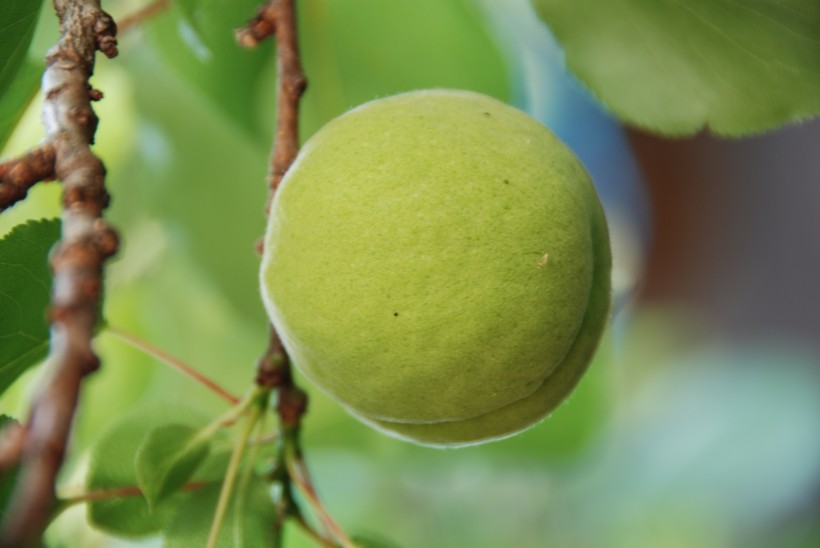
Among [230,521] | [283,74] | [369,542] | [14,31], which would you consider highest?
[14,31]

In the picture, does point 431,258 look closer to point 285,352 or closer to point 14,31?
point 285,352

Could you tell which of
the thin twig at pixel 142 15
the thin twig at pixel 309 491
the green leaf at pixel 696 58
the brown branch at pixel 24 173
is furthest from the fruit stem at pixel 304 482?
the thin twig at pixel 142 15

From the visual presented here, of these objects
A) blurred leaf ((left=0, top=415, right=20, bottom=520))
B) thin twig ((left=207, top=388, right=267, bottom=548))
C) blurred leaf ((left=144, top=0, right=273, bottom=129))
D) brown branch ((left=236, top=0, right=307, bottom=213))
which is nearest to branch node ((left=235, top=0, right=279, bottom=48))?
brown branch ((left=236, top=0, right=307, bottom=213))

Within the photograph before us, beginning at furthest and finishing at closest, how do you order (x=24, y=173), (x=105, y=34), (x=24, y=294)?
(x=24, y=294) < (x=105, y=34) < (x=24, y=173)

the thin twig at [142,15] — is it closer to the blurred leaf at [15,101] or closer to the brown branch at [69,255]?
the blurred leaf at [15,101]

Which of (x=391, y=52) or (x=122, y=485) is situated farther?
(x=391, y=52)

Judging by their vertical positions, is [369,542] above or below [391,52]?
below

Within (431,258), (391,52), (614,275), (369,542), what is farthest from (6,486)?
(391,52)

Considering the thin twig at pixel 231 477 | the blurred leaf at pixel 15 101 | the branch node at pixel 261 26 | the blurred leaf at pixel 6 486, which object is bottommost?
the thin twig at pixel 231 477

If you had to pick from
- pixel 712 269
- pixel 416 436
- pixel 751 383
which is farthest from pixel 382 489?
pixel 712 269
